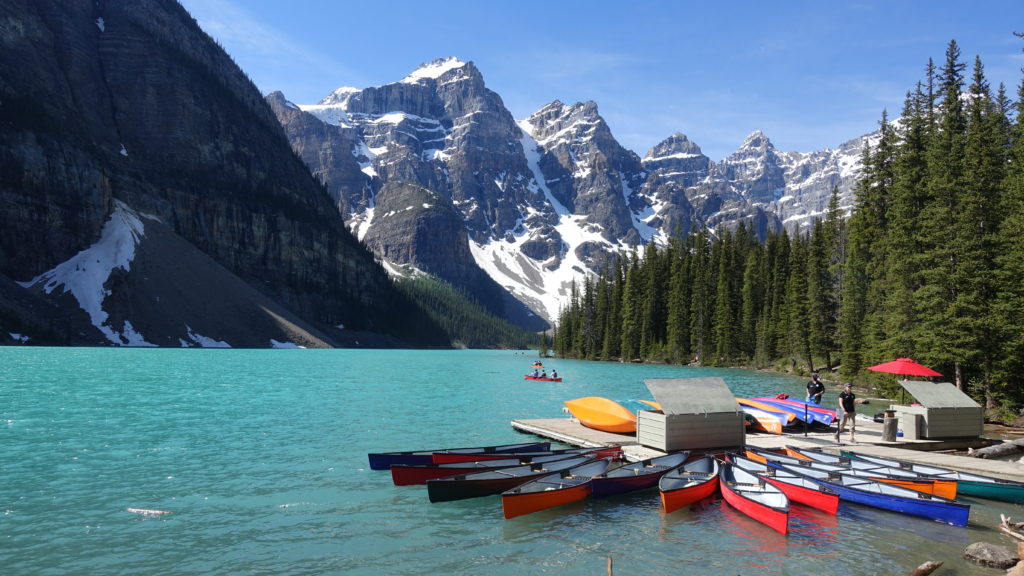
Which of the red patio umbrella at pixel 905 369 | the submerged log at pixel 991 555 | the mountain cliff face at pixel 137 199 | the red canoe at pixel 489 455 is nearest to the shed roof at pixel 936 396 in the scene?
the red patio umbrella at pixel 905 369

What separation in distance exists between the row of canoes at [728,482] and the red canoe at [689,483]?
3 cm

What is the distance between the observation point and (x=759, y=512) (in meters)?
15.7

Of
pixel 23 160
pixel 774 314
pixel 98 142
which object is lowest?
pixel 774 314

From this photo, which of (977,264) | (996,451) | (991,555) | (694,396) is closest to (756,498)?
(991,555)

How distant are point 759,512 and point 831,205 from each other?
7258 cm

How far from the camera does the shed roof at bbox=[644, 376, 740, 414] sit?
69.5 ft

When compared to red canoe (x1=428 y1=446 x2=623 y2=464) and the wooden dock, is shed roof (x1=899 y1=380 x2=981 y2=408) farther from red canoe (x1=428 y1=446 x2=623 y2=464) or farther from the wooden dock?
red canoe (x1=428 y1=446 x2=623 y2=464)

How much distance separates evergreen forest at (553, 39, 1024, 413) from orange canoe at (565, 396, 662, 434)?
→ 18163mm

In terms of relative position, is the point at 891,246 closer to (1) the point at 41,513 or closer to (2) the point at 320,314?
(1) the point at 41,513

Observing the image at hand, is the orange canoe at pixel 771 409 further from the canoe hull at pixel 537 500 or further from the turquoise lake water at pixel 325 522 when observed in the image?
the canoe hull at pixel 537 500

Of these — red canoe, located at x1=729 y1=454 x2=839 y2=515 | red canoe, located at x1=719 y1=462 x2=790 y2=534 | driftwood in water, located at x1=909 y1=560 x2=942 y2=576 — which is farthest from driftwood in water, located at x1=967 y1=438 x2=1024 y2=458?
driftwood in water, located at x1=909 y1=560 x2=942 y2=576

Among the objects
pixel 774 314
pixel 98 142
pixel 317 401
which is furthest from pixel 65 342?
pixel 774 314

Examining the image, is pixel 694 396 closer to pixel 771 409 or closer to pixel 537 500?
pixel 537 500

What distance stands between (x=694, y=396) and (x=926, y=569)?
9.97 m
